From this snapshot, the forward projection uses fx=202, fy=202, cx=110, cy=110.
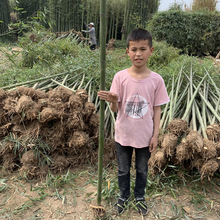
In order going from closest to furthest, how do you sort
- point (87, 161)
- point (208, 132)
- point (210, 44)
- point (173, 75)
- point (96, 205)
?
1. point (96, 205)
2. point (208, 132)
3. point (87, 161)
4. point (173, 75)
5. point (210, 44)

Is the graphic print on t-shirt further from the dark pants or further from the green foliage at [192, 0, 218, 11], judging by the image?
the green foliage at [192, 0, 218, 11]

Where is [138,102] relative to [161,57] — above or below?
above

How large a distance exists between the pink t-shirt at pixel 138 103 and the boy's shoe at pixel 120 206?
586 mm

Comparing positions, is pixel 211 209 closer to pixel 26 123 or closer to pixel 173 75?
pixel 173 75

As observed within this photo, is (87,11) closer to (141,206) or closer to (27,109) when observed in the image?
(27,109)

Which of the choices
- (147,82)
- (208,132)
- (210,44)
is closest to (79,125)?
(147,82)

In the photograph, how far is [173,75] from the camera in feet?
9.93

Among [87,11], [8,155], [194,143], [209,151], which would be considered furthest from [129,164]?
[87,11]

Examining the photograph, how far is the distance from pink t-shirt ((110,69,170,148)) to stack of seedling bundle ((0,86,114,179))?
82cm

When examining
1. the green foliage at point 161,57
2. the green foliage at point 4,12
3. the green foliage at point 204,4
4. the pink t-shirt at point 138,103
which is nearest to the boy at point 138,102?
the pink t-shirt at point 138,103

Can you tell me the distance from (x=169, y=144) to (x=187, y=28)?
10.2 metres

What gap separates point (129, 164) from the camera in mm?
1741

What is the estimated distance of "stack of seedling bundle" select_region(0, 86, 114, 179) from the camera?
2.20 metres

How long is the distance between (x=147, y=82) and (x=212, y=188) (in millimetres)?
1426
